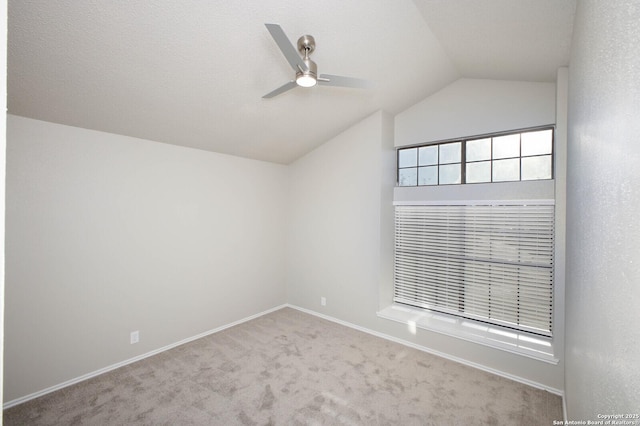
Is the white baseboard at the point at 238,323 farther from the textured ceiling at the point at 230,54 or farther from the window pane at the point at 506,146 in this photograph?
the textured ceiling at the point at 230,54

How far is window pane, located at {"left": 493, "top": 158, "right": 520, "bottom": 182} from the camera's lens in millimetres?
3215

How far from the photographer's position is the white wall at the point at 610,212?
2.66 feet

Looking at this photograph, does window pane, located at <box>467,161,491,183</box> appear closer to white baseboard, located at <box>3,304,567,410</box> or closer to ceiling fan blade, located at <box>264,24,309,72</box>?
white baseboard, located at <box>3,304,567,410</box>

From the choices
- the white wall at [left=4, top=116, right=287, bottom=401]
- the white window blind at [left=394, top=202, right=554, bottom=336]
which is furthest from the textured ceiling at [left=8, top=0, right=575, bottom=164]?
the white window blind at [left=394, top=202, right=554, bottom=336]

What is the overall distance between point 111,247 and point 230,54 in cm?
225

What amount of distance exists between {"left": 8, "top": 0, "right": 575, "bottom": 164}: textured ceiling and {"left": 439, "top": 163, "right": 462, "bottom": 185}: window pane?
3.37 feet

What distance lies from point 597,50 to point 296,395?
3.03m

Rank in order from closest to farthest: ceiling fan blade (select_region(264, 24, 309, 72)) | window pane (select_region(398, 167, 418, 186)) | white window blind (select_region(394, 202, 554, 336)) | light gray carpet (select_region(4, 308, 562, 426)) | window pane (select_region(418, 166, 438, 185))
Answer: ceiling fan blade (select_region(264, 24, 309, 72)), light gray carpet (select_region(4, 308, 562, 426)), white window blind (select_region(394, 202, 554, 336)), window pane (select_region(418, 166, 438, 185)), window pane (select_region(398, 167, 418, 186))

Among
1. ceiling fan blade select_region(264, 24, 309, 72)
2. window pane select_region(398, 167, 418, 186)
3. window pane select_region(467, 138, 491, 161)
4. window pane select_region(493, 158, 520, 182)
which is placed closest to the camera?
ceiling fan blade select_region(264, 24, 309, 72)

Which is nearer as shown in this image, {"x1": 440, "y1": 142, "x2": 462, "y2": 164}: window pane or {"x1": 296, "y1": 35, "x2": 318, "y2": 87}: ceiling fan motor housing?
{"x1": 296, "y1": 35, "x2": 318, "y2": 87}: ceiling fan motor housing

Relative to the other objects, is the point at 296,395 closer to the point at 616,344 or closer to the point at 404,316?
the point at 404,316

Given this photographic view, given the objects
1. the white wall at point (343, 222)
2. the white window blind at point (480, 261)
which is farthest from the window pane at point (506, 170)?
the white wall at point (343, 222)

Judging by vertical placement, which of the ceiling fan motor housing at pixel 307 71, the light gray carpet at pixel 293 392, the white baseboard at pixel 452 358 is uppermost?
the ceiling fan motor housing at pixel 307 71

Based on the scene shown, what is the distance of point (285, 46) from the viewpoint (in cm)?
178
